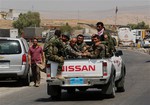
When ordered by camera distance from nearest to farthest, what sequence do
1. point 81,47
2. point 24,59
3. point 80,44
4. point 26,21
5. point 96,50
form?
1. point 96,50
2. point 81,47
3. point 80,44
4. point 24,59
5. point 26,21

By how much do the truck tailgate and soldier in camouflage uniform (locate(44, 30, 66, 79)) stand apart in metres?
0.14

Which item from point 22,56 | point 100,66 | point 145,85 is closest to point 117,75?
point 100,66

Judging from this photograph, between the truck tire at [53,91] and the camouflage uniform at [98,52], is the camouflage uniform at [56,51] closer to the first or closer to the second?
the truck tire at [53,91]

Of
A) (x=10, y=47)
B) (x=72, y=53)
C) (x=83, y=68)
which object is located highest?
(x=72, y=53)

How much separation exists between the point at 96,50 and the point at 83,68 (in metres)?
0.64

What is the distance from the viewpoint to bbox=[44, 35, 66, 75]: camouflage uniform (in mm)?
13672

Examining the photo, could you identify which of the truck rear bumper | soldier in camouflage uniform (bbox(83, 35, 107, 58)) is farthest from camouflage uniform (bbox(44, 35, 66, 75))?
soldier in camouflage uniform (bbox(83, 35, 107, 58))

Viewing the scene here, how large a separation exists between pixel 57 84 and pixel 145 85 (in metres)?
5.40

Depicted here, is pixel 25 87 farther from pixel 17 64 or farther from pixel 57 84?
pixel 57 84

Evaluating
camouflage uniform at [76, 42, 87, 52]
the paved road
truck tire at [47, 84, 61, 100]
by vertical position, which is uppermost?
camouflage uniform at [76, 42, 87, 52]

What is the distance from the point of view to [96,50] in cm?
1393

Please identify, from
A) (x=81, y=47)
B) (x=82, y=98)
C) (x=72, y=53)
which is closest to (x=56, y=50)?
(x=72, y=53)

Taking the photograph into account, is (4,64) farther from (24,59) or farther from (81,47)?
(81,47)

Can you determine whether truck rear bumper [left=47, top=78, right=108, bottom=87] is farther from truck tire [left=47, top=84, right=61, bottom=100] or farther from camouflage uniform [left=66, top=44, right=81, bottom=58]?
camouflage uniform [left=66, top=44, right=81, bottom=58]
